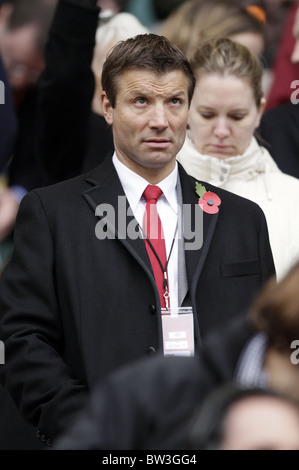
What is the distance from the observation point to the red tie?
3.36m

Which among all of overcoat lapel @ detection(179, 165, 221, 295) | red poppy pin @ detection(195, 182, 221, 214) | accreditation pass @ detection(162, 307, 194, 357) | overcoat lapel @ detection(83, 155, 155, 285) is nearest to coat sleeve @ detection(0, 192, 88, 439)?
overcoat lapel @ detection(83, 155, 155, 285)

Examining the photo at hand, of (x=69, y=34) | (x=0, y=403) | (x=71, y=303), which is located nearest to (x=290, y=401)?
(x=71, y=303)

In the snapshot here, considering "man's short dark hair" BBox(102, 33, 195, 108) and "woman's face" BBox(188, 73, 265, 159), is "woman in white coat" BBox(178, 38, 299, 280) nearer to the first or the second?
"woman's face" BBox(188, 73, 265, 159)

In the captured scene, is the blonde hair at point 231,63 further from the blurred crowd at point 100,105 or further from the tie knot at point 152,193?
the tie knot at point 152,193

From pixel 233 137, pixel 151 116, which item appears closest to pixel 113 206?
pixel 151 116

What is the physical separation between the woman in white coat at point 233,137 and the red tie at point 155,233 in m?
0.62

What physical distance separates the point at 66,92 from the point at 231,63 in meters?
0.69

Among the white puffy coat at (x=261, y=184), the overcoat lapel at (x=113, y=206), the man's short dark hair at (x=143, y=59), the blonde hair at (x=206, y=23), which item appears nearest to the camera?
the overcoat lapel at (x=113, y=206)

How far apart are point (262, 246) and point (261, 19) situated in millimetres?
2152

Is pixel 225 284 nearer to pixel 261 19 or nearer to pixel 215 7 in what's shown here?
→ pixel 215 7

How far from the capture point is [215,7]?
4.77 m

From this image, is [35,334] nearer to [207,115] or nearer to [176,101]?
[176,101]

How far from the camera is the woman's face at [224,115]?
4.07 meters

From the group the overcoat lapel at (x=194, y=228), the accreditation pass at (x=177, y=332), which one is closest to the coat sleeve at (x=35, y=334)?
the accreditation pass at (x=177, y=332)
